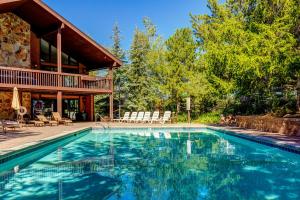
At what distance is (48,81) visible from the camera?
16.9 metres

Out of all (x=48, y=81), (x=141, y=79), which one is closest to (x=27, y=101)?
(x=48, y=81)

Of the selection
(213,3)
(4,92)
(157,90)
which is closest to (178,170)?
(4,92)

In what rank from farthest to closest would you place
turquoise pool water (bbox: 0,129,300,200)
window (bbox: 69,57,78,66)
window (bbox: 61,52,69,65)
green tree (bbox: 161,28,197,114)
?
green tree (bbox: 161,28,197,114)
window (bbox: 69,57,78,66)
window (bbox: 61,52,69,65)
turquoise pool water (bbox: 0,129,300,200)

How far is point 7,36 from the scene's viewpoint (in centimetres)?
1784

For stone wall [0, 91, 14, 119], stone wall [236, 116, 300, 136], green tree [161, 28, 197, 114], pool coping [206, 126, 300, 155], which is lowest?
pool coping [206, 126, 300, 155]

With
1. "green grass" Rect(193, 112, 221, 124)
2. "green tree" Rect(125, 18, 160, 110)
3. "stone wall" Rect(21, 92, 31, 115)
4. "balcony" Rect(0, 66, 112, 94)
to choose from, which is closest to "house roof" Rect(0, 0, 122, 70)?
"balcony" Rect(0, 66, 112, 94)

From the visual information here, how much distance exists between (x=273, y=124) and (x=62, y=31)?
45.7ft

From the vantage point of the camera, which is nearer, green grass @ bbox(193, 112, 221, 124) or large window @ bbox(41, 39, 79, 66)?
large window @ bbox(41, 39, 79, 66)

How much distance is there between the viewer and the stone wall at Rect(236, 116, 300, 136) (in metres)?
11.1

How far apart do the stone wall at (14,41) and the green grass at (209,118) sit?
1298cm

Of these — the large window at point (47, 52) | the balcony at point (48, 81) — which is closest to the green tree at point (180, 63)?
the balcony at point (48, 81)

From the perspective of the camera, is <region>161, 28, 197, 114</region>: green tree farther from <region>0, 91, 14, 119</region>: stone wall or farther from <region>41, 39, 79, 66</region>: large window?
<region>0, 91, 14, 119</region>: stone wall

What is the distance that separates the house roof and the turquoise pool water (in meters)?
9.55

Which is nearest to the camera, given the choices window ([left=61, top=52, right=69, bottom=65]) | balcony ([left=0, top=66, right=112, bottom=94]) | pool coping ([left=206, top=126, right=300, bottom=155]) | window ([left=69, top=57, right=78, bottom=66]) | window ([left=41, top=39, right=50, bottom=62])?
pool coping ([left=206, top=126, right=300, bottom=155])
